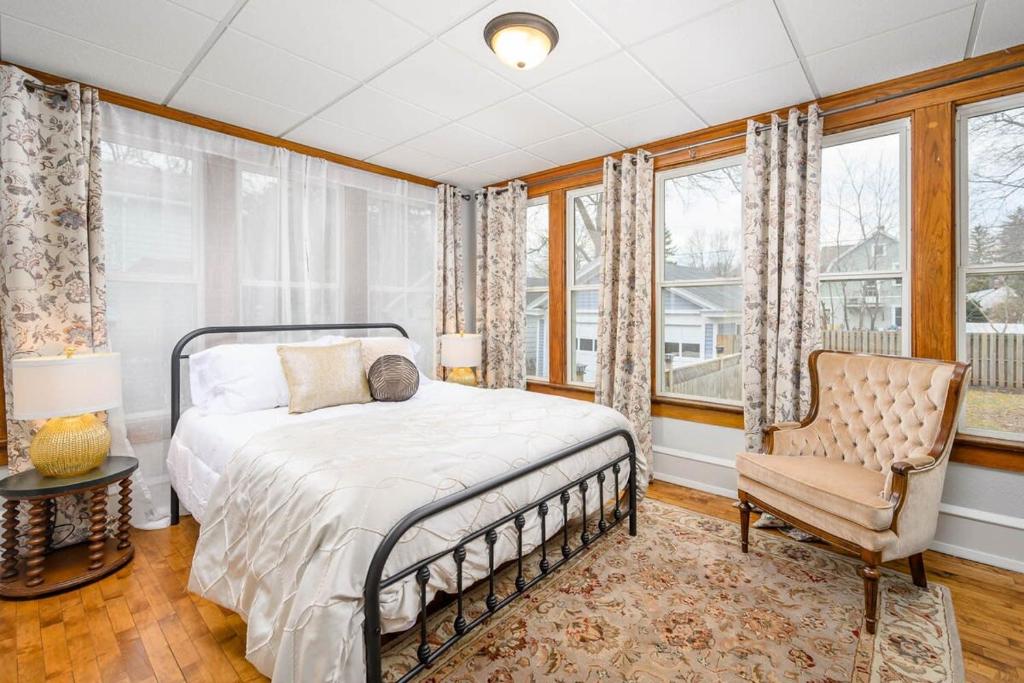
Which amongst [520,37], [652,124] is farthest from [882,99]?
[520,37]

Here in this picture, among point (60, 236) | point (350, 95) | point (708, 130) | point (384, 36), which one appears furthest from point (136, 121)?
point (708, 130)

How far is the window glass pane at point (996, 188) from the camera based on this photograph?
8.00ft

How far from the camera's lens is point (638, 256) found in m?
3.62

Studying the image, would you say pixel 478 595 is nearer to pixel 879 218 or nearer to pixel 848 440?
pixel 848 440

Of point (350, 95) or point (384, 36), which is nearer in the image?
point (384, 36)

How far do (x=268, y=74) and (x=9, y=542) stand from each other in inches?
107

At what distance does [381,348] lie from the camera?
341 cm

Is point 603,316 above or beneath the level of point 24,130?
beneath

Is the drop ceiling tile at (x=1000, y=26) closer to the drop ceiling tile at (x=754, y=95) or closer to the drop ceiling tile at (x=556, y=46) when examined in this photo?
the drop ceiling tile at (x=754, y=95)

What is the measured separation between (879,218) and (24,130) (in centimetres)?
487

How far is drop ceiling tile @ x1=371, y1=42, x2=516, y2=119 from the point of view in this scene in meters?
2.41

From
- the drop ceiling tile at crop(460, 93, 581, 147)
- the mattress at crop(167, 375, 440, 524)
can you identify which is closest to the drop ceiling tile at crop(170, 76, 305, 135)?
the drop ceiling tile at crop(460, 93, 581, 147)

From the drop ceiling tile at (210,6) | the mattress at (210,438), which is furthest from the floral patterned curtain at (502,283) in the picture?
the drop ceiling tile at (210,6)

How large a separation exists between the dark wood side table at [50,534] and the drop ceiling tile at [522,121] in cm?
295
